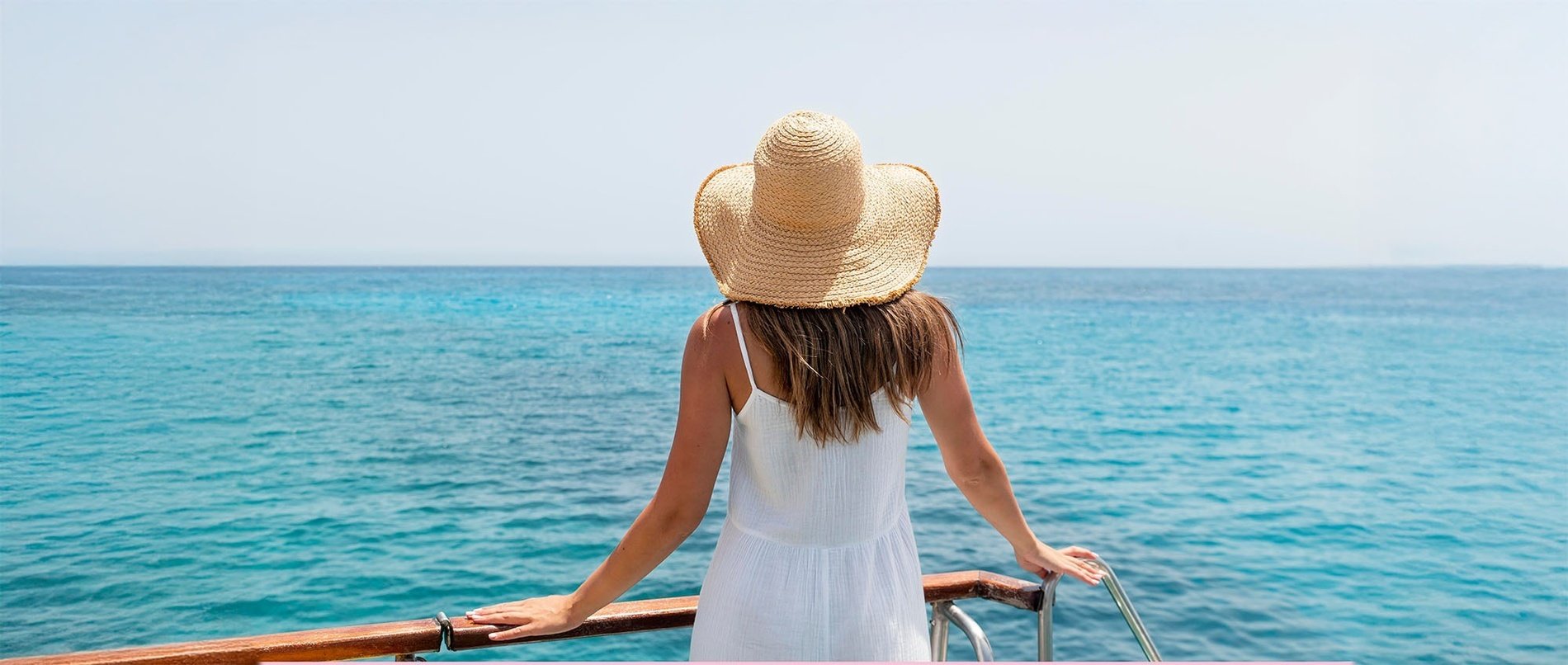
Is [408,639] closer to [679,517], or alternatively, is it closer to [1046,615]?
[679,517]

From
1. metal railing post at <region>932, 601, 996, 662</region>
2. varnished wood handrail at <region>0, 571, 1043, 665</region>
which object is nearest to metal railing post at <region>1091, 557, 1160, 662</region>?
metal railing post at <region>932, 601, 996, 662</region>

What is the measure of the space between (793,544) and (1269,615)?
677cm

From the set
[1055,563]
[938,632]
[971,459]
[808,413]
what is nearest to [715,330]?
[808,413]

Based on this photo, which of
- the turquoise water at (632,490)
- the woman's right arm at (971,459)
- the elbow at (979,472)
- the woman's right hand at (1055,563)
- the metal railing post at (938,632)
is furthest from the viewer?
the turquoise water at (632,490)

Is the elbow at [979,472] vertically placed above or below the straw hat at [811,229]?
below

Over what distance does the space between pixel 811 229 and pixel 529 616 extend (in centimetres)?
76

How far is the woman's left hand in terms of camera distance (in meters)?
1.62

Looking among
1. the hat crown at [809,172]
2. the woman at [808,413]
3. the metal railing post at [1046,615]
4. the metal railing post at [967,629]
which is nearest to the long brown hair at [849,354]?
the woman at [808,413]

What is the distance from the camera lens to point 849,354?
4.80 ft

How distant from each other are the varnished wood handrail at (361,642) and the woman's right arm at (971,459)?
0.49 metres

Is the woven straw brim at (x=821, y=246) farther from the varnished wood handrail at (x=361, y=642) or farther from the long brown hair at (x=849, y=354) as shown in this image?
the varnished wood handrail at (x=361, y=642)

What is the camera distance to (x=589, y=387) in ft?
59.8

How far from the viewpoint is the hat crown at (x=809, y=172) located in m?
1.45

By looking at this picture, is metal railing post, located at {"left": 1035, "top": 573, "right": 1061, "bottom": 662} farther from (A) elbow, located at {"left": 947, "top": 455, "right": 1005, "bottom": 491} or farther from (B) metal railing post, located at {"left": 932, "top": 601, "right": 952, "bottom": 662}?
(A) elbow, located at {"left": 947, "top": 455, "right": 1005, "bottom": 491}
